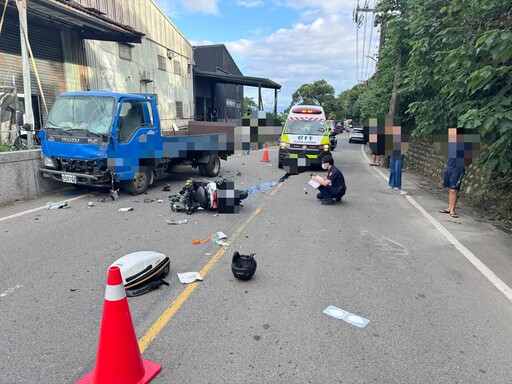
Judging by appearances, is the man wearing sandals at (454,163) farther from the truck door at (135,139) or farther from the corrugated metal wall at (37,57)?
the corrugated metal wall at (37,57)

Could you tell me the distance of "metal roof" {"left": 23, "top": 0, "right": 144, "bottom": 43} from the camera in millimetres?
11590

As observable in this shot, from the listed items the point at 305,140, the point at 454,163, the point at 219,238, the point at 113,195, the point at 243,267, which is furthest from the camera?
the point at 305,140

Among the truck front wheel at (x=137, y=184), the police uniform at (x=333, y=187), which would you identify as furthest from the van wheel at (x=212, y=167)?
the police uniform at (x=333, y=187)

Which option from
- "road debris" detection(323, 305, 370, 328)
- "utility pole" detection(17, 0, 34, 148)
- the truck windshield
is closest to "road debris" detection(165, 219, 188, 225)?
the truck windshield

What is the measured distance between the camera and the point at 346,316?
367 centimetres

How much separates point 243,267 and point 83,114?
597 cm

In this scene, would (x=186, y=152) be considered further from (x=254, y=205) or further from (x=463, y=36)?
(x=463, y=36)

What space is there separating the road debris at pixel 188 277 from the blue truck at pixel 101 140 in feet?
14.6

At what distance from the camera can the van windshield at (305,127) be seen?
49.6 feet

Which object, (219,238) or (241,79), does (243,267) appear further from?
(241,79)

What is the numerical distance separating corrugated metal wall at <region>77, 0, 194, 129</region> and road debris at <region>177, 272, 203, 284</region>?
14.7 meters

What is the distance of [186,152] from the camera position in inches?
441

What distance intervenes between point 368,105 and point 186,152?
44.8 ft

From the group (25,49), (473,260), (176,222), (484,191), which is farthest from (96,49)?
(473,260)
